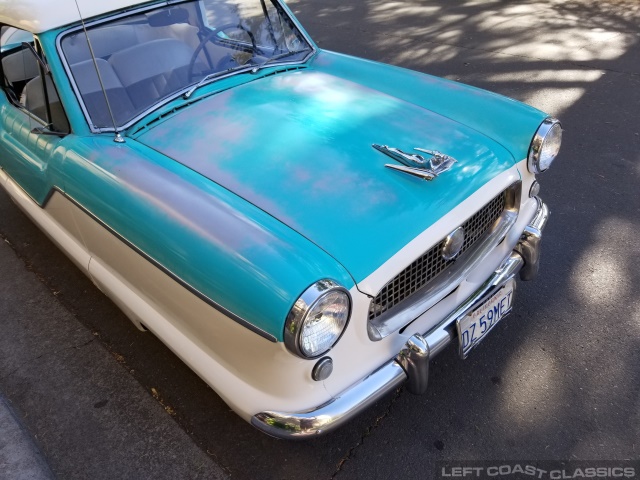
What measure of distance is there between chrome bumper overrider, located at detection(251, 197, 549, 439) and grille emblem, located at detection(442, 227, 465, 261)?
0.21m

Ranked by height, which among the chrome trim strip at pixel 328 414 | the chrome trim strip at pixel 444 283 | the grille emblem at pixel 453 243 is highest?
the grille emblem at pixel 453 243

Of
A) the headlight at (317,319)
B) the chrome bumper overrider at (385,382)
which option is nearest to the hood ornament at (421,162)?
the chrome bumper overrider at (385,382)

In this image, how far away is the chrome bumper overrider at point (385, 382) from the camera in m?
1.69

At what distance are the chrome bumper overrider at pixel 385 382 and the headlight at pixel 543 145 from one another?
44cm

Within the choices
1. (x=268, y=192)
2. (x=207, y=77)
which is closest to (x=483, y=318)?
(x=268, y=192)

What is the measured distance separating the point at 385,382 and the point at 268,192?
2.45 ft

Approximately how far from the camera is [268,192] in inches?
76.6

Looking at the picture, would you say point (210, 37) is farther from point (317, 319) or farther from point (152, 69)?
point (317, 319)

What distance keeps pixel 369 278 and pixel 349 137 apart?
75 centimetres

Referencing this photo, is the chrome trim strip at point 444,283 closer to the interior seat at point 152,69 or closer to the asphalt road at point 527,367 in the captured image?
the asphalt road at point 527,367

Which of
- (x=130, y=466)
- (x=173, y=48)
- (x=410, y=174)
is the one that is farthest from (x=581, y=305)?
(x=173, y=48)

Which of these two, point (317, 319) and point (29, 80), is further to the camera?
point (29, 80)

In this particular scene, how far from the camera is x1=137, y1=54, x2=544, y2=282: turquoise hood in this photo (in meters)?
1.81

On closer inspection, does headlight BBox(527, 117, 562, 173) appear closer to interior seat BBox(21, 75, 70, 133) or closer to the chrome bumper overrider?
the chrome bumper overrider
